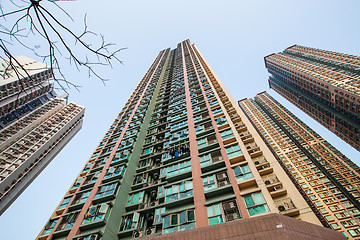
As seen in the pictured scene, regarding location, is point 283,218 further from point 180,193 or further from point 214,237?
point 180,193

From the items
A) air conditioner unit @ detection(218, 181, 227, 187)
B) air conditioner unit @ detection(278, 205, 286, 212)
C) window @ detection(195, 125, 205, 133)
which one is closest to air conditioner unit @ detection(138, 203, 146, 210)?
air conditioner unit @ detection(218, 181, 227, 187)

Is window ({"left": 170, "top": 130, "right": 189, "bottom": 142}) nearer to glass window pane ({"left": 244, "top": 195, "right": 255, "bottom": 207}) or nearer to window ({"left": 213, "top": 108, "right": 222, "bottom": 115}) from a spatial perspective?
window ({"left": 213, "top": 108, "right": 222, "bottom": 115})

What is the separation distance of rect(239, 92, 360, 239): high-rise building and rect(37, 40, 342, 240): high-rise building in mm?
36156

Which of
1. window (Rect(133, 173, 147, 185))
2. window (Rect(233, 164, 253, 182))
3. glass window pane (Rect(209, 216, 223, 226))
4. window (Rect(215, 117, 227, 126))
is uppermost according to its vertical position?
window (Rect(215, 117, 227, 126))

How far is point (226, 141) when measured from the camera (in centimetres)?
1839

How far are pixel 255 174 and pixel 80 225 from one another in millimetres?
14521

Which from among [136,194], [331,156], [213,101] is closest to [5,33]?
[136,194]

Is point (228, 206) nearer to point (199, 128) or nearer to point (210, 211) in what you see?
point (210, 211)

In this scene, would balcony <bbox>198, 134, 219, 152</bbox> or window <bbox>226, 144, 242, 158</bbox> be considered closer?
window <bbox>226, 144, 242, 158</bbox>

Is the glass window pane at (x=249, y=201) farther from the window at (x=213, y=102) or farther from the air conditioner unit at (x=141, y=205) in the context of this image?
the window at (x=213, y=102)

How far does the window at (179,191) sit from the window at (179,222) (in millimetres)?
1524

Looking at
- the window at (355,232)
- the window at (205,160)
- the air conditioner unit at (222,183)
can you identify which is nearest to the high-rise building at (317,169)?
the window at (355,232)

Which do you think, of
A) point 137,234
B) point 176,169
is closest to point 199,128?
point 176,169

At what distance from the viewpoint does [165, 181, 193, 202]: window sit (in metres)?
14.9
